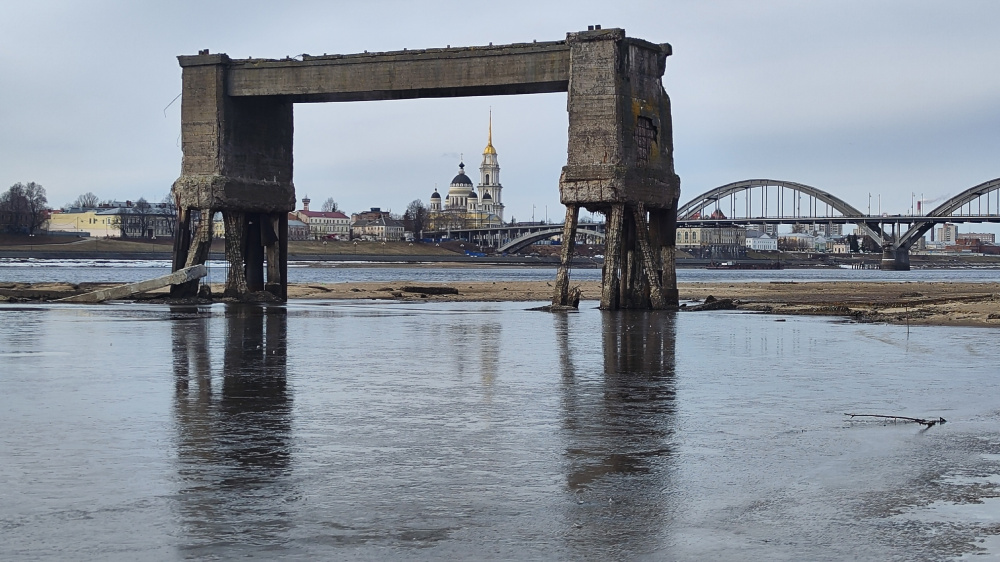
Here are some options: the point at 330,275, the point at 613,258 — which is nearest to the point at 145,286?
the point at 613,258

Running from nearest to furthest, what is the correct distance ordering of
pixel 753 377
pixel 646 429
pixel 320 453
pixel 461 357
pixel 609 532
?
pixel 609 532 < pixel 320 453 < pixel 646 429 < pixel 753 377 < pixel 461 357

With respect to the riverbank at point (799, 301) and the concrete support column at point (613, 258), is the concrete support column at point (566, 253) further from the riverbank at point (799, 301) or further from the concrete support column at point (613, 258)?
the riverbank at point (799, 301)

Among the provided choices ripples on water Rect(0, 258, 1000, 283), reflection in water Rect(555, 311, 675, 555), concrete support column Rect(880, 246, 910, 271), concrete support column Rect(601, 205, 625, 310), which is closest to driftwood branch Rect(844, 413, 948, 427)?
reflection in water Rect(555, 311, 675, 555)

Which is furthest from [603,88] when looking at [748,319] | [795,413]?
[795,413]

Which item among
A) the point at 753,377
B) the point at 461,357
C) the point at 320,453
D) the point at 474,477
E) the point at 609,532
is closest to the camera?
the point at 609,532

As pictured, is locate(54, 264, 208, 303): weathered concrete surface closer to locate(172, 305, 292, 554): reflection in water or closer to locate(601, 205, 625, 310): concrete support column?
locate(601, 205, 625, 310): concrete support column

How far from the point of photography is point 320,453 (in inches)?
532

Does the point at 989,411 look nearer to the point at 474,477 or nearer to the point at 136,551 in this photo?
the point at 474,477

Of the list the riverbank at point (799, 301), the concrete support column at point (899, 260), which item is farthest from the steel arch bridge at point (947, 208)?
the riverbank at point (799, 301)

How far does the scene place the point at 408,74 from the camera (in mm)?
47031

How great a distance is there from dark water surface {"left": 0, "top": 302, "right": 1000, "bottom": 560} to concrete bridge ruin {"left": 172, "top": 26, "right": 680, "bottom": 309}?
18.2 meters

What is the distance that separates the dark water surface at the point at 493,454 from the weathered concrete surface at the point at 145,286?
21.8 meters

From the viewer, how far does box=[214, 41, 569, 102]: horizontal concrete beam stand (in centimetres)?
4562

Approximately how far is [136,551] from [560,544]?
3.33 m
